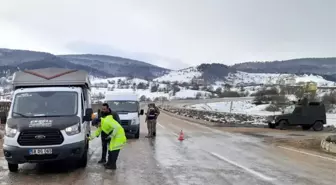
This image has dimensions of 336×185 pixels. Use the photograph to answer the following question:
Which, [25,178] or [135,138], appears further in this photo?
[135,138]

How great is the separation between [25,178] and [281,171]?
6338 mm

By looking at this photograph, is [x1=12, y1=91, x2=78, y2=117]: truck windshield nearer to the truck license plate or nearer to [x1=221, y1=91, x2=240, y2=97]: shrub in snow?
the truck license plate

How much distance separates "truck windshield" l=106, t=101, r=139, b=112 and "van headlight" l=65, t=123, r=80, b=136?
1139 cm

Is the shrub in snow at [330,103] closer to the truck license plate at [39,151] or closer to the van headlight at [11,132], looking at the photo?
the truck license plate at [39,151]

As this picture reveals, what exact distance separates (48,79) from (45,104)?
123 cm

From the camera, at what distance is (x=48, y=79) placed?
12.2 meters

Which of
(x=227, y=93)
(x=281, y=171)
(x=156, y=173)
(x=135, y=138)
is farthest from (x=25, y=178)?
(x=227, y=93)

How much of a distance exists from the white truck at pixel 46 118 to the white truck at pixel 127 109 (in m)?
8.56

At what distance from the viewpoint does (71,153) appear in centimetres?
1033

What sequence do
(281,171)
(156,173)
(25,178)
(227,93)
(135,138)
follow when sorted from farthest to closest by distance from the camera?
(227,93)
(135,138)
(281,171)
(156,173)
(25,178)

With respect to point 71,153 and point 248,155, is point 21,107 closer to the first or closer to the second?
point 71,153

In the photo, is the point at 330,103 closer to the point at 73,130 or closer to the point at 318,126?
the point at 318,126

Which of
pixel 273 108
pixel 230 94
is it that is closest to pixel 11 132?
pixel 273 108

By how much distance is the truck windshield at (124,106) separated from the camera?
871 inches
